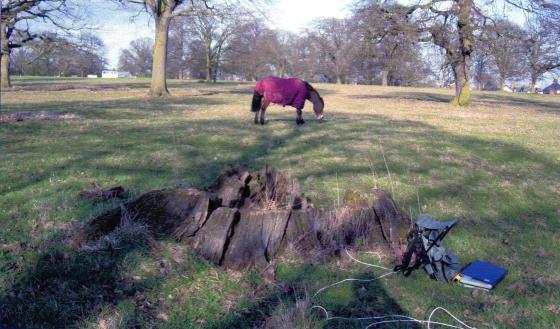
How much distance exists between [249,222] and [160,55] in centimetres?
2176

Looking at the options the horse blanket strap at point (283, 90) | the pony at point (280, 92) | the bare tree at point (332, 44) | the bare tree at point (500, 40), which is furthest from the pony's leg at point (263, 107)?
the bare tree at point (332, 44)

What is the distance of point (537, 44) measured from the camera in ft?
75.9

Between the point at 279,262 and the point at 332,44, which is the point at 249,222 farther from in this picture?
the point at 332,44

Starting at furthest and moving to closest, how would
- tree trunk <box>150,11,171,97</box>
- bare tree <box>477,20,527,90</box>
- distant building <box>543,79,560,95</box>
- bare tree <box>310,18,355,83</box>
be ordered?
distant building <box>543,79,560,95</box> → bare tree <box>310,18,355,83</box> → tree trunk <box>150,11,171,97</box> → bare tree <box>477,20,527,90</box>

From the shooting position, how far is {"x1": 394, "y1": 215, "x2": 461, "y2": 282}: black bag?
4250 mm

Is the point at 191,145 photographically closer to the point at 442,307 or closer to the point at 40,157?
the point at 40,157

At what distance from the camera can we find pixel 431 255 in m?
4.31

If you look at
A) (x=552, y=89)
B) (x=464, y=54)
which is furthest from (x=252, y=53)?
(x=552, y=89)

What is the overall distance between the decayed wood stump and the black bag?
1.24ft

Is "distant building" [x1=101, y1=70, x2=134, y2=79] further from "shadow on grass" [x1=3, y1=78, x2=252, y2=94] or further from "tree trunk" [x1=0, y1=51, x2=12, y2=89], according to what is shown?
"tree trunk" [x1=0, y1=51, x2=12, y2=89]

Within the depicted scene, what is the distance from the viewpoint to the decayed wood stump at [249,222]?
4.41m

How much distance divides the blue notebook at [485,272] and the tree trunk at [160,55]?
22002mm

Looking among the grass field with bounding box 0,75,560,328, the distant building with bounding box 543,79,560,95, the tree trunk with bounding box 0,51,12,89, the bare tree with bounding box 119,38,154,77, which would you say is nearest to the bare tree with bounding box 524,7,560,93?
the grass field with bounding box 0,75,560,328

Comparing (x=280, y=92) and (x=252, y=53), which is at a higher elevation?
(x=252, y=53)
